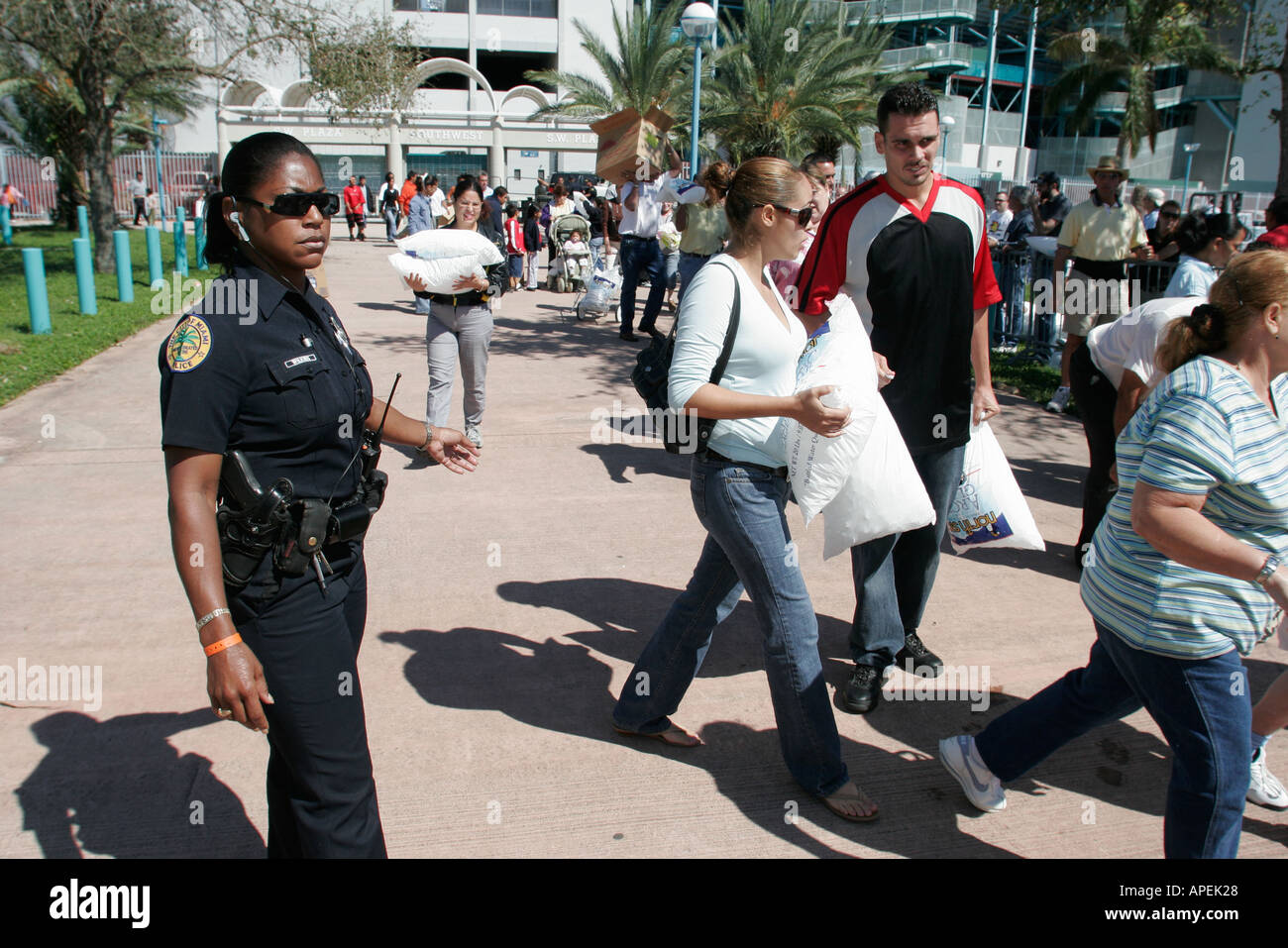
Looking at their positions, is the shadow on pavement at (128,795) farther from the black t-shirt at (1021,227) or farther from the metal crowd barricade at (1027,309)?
the black t-shirt at (1021,227)

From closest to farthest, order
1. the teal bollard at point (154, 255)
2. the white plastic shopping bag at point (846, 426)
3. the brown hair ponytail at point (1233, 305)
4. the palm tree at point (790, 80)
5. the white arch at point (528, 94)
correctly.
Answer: the brown hair ponytail at point (1233, 305)
the white plastic shopping bag at point (846, 426)
the teal bollard at point (154, 255)
the palm tree at point (790, 80)
the white arch at point (528, 94)

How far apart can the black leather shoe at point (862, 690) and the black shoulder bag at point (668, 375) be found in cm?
115

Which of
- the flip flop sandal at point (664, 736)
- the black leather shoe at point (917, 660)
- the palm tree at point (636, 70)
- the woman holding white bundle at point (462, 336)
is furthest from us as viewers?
the palm tree at point (636, 70)

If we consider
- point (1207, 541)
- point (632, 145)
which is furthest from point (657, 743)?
point (632, 145)

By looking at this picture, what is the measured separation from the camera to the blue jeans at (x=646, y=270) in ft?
36.7

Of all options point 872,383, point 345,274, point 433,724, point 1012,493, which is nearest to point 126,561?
point 433,724

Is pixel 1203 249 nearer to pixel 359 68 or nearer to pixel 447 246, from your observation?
pixel 447 246

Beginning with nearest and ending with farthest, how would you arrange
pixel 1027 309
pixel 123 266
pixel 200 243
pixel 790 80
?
pixel 1027 309
pixel 123 266
pixel 200 243
pixel 790 80

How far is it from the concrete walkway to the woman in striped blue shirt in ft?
2.58

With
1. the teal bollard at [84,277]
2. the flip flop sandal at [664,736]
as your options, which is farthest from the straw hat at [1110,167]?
the teal bollard at [84,277]

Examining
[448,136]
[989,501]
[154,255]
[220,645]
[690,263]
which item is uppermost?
[448,136]

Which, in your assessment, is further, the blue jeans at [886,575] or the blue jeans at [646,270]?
the blue jeans at [646,270]

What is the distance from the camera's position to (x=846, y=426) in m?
2.96

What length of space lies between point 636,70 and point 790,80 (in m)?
5.82
